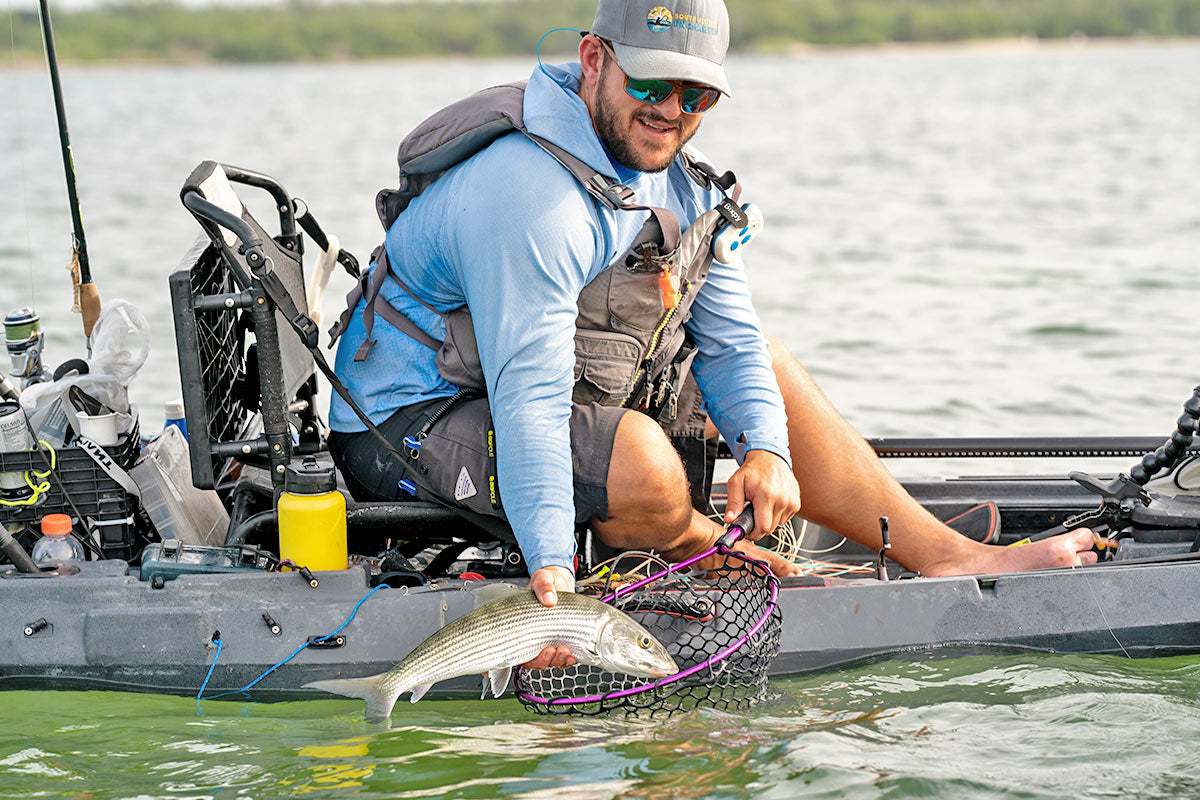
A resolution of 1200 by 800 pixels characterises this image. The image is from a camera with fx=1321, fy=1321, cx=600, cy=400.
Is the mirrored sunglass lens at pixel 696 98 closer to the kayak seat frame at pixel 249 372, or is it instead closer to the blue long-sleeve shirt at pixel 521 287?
the blue long-sleeve shirt at pixel 521 287

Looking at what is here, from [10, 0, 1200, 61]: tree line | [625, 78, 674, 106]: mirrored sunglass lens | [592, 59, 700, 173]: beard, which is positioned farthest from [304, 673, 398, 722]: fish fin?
[10, 0, 1200, 61]: tree line

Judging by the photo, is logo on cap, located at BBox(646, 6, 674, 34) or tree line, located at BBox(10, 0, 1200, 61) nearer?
logo on cap, located at BBox(646, 6, 674, 34)

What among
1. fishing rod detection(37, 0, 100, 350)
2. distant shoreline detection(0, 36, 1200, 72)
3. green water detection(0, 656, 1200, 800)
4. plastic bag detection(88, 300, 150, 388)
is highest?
distant shoreline detection(0, 36, 1200, 72)

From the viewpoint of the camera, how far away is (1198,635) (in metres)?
3.90

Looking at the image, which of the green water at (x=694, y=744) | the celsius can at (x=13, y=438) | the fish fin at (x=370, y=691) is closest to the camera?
the fish fin at (x=370, y=691)

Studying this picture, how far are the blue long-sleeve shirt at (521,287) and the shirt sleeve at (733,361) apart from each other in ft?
0.20

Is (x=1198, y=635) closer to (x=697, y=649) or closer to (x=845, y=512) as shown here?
(x=845, y=512)

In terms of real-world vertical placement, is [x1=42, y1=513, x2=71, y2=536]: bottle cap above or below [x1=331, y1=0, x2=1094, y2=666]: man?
below

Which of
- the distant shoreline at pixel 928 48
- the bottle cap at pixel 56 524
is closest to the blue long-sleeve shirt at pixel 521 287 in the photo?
the bottle cap at pixel 56 524

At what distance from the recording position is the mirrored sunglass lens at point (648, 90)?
353 centimetres

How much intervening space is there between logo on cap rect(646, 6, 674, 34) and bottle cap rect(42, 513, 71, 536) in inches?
87.7

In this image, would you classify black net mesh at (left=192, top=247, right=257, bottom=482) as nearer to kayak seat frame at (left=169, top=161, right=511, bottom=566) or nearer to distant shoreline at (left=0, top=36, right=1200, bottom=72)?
kayak seat frame at (left=169, top=161, right=511, bottom=566)

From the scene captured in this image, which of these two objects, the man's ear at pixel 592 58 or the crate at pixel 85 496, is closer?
the man's ear at pixel 592 58

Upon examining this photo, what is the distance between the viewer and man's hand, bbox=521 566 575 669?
128 inches
